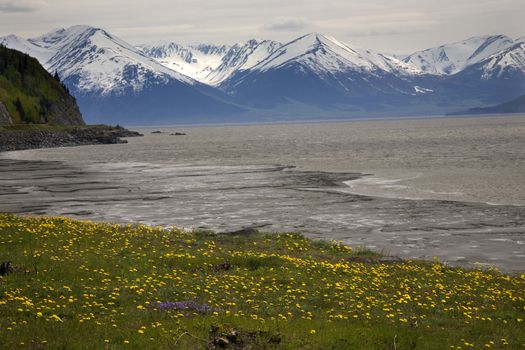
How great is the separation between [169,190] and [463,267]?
4457 centimetres

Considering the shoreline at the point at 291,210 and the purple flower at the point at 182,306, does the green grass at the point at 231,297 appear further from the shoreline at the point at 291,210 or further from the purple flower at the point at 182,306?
the shoreline at the point at 291,210

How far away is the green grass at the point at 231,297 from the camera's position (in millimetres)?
17859

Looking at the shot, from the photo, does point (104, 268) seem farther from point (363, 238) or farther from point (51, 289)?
point (363, 238)

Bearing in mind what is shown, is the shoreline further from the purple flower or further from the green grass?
the purple flower

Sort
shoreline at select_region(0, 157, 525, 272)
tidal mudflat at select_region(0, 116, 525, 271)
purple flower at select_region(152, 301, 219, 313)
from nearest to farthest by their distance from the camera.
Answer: purple flower at select_region(152, 301, 219, 313), shoreline at select_region(0, 157, 525, 272), tidal mudflat at select_region(0, 116, 525, 271)

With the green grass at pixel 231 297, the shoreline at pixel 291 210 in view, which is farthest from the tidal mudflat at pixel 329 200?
the green grass at pixel 231 297

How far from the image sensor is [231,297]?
909 inches

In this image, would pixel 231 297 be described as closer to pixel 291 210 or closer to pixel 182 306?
pixel 182 306

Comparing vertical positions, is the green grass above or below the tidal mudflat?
above

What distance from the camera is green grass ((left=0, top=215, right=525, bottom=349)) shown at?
17.9m

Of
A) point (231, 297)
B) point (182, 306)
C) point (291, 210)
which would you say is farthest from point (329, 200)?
point (182, 306)

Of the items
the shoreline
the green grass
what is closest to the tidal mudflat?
the shoreline

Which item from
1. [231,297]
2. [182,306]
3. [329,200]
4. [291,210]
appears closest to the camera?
[182,306]

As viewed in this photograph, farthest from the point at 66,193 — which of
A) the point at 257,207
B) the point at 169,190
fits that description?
the point at 257,207
